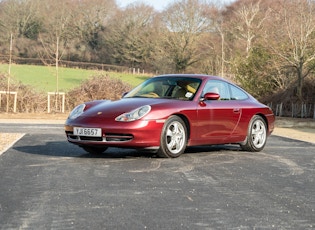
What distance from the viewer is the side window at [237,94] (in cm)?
1011

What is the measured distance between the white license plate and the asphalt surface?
1.22 feet

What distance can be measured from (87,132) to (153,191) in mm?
2872

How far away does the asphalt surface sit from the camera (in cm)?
444

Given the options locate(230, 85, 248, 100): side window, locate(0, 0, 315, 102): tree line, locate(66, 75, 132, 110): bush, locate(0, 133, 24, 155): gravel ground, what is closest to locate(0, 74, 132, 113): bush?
locate(66, 75, 132, 110): bush

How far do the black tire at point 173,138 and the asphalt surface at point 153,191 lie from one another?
14 cm

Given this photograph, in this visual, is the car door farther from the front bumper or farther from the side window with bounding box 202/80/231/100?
the front bumper

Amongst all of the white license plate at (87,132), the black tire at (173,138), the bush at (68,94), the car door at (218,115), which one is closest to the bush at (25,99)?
the bush at (68,94)

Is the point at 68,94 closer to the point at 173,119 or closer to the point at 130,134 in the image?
the point at 173,119

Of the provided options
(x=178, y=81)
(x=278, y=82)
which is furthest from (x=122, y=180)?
(x=278, y=82)

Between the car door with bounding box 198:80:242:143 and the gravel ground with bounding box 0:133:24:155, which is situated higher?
the car door with bounding box 198:80:242:143

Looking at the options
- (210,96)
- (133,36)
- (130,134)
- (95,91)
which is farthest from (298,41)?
(133,36)

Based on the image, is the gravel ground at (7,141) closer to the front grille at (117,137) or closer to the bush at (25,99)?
the front grille at (117,137)

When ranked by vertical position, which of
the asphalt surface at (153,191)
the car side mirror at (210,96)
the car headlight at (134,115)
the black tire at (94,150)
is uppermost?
the car side mirror at (210,96)

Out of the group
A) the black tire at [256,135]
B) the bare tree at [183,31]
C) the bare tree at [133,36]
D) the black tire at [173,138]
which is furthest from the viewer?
the bare tree at [133,36]
